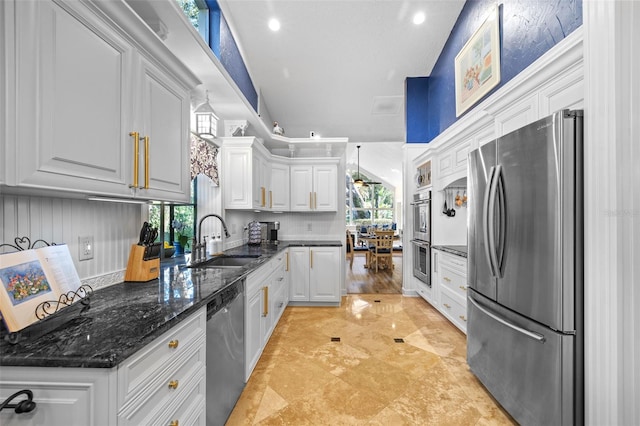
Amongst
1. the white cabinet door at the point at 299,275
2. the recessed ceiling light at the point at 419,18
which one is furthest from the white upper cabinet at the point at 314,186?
the recessed ceiling light at the point at 419,18

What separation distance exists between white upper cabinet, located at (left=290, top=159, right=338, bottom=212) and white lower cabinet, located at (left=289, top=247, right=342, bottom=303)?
752 mm

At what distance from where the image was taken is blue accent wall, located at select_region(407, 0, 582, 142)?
1906mm

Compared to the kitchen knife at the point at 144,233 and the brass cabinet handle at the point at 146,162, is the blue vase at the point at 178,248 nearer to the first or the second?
the kitchen knife at the point at 144,233

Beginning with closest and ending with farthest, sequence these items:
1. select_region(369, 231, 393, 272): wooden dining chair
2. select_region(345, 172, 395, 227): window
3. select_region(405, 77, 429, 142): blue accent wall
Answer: select_region(405, 77, 429, 142): blue accent wall → select_region(369, 231, 393, 272): wooden dining chair → select_region(345, 172, 395, 227): window

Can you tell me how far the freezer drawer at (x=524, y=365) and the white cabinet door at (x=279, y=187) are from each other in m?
2.93

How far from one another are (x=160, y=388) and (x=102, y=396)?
24cm

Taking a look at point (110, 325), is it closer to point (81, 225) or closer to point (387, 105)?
point (81, 225)

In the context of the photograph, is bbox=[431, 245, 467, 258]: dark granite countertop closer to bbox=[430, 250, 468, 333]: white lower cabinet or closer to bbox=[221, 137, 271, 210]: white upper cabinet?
bbox=[430, 250, 468, 333]: white lower cabinet

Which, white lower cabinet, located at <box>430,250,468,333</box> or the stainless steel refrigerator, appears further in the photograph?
white lower cabinet, located at <box>430,250,468,333</box>

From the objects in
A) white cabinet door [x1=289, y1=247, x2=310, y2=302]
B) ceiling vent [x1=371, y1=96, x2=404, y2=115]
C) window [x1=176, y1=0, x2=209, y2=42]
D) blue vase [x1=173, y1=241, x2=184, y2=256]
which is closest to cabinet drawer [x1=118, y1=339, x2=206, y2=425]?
blue vase [x1=173, y1=241, x2=184, y2=256]

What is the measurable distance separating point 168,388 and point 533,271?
182cm

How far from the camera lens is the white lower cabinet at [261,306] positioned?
2.03 m

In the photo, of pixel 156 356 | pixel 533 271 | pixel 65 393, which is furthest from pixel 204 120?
pixel 533 271

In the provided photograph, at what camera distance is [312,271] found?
390 centimetres
